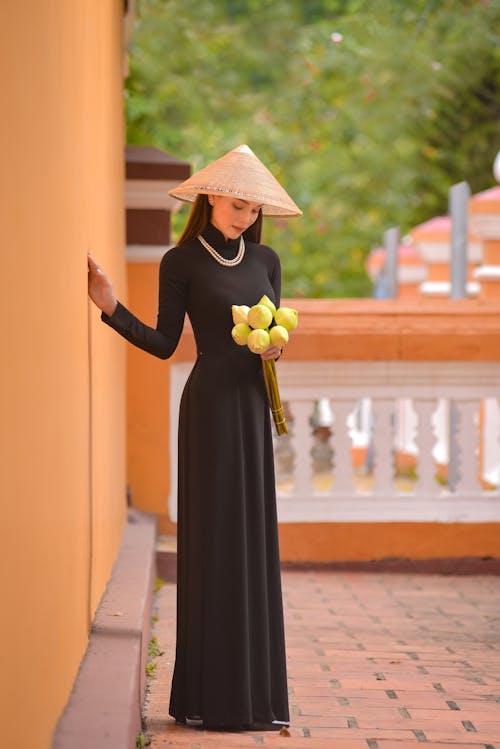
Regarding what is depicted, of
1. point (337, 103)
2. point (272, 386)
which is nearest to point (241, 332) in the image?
point (272, 386)

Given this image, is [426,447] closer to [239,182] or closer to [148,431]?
[148,431]

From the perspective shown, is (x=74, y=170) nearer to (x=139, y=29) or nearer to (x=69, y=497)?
(x=69, y=497)

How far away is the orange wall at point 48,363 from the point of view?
7.46 feet

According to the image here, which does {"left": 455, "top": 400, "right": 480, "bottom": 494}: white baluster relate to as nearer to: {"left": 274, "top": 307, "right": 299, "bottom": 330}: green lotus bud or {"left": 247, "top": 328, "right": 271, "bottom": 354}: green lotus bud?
{"left": 274, "top": 307, "right": 299, "bottom": 330}: green lotus bud

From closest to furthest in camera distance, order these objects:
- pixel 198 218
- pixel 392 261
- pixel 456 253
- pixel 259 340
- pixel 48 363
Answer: pixel 48 363 < pixel 259 340 < pixel 198 218 < pixel 456 253 < pixel 392 261

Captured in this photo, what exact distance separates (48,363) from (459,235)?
245 inches

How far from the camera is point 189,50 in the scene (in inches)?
794

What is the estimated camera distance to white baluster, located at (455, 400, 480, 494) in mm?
7289

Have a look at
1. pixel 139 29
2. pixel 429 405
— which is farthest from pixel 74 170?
pixel 139 29

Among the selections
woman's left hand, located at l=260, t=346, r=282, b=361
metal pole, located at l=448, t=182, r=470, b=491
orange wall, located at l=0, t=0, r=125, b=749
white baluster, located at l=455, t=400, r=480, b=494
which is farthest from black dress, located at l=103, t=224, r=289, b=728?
metal pole, located at l=448, t=182, r=470, b=491

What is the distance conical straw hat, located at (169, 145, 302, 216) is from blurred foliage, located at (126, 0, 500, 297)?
546 inches

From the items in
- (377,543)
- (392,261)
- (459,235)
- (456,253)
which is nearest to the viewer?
(377,543)

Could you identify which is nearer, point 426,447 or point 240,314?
point 240,314

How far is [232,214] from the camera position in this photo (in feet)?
13.2
